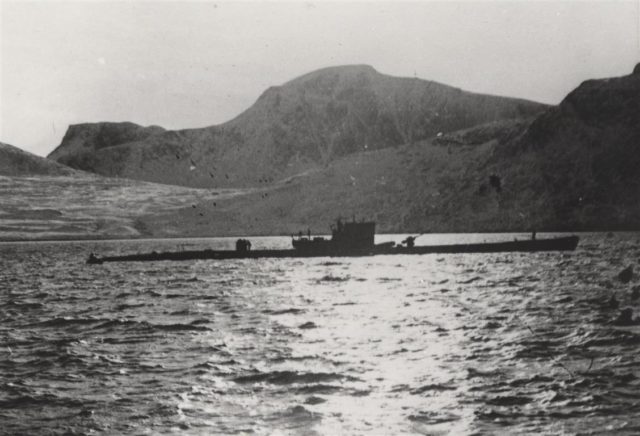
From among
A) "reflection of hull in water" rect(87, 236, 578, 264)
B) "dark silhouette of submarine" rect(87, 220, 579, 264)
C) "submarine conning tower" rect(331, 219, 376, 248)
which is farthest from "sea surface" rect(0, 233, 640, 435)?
"reflection of hull in water" rect(87, 236, 578, 264)

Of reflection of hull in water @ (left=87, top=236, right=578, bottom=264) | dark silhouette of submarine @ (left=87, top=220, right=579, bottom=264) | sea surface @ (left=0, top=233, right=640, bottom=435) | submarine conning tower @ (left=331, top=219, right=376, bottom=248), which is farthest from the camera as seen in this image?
reflection of hull in water @ (left=87, top=236, right=578, bottom=264)

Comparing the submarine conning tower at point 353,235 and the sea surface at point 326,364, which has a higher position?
the submarine conning tower at point 353,235

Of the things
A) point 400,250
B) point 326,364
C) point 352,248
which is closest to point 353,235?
point 352,248

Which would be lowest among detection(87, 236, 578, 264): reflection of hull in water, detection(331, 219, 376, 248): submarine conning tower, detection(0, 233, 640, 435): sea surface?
detection(0, 233, 640, 435): sea surface

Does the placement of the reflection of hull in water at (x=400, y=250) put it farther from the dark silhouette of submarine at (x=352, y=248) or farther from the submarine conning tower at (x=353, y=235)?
the submarine conning tower at (x=353, y=235)

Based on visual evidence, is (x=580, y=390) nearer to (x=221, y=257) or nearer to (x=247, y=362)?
(x=247, y=362)

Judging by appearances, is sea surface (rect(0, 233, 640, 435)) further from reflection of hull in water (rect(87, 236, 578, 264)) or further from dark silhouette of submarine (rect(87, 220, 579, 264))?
reflection of hull in water (rect(87, 236, 578, 264))

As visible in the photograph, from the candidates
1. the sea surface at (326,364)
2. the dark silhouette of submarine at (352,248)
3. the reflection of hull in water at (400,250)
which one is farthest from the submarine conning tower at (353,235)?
the sea surface at (326,364)

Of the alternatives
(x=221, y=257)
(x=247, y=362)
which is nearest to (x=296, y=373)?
(x=247, y=362)

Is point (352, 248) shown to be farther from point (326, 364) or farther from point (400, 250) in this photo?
point (326, 364)
